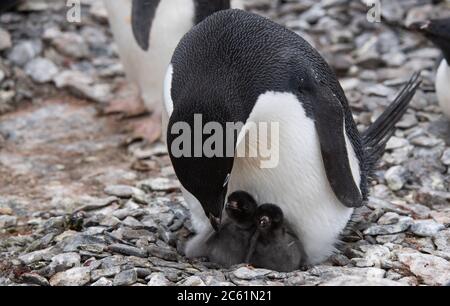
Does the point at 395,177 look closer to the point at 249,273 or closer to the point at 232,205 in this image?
the point at 232,205

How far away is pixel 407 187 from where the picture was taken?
14.5ft

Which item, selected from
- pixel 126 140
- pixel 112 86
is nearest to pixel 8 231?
pixel 126 140

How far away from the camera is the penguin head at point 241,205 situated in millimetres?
3318

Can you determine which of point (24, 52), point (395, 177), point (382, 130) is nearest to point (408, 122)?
point (395, 177)

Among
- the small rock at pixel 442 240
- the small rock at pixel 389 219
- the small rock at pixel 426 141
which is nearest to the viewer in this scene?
the small rock at pixel 442 240

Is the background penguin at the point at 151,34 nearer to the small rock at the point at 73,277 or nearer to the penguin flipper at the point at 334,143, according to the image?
the penguin flipper at the point at 334,143

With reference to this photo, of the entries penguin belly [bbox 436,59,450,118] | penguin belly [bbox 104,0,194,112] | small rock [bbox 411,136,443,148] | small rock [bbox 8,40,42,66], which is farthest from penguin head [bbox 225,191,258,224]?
small rock [bbox 8,40,42,66]

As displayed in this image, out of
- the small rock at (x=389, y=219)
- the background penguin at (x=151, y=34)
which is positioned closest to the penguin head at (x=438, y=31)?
the background penguin at (x=151, y=34)

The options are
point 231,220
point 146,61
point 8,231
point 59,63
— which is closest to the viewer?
point 231,220

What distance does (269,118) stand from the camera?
3.12 m

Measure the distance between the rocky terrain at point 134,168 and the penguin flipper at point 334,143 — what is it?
0.98ft

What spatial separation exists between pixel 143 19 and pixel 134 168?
3.06 feet

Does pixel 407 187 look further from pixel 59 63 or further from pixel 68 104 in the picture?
pixel 59 63
